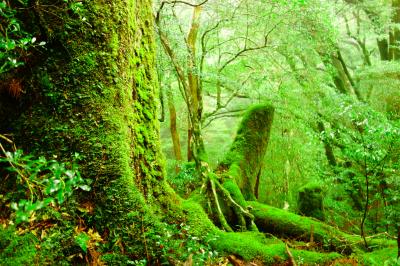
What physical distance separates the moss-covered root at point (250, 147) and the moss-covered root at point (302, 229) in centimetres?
104

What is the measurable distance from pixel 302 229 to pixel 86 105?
408 centimetres

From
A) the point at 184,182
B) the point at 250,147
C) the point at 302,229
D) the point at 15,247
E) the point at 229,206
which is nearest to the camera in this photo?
the point at 15,247

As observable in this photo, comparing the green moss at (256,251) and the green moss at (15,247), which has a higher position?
the green moss at (15,247)

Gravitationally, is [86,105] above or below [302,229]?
above

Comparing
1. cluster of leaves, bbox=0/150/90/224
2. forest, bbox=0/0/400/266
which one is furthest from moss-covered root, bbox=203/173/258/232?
cluster of leaves, bbox=0/150/90/224

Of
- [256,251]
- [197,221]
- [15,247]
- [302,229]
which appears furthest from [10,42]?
[302,229]

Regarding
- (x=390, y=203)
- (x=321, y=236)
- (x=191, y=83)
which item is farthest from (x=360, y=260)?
(x=191, y=83)

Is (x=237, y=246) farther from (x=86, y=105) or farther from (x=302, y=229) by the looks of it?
(x=302, y=229)

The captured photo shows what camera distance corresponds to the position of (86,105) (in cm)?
266

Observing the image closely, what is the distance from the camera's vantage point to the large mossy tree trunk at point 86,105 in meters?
2.55

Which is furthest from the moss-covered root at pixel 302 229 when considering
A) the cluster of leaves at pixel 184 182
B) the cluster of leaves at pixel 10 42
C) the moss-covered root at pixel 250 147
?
the cluster of leaves at pixel 10 42

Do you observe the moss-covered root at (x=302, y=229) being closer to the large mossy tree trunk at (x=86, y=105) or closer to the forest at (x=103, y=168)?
the forest at (x=103, y=168)

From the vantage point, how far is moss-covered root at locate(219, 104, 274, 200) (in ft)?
22.3

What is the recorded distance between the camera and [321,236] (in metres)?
4.93
